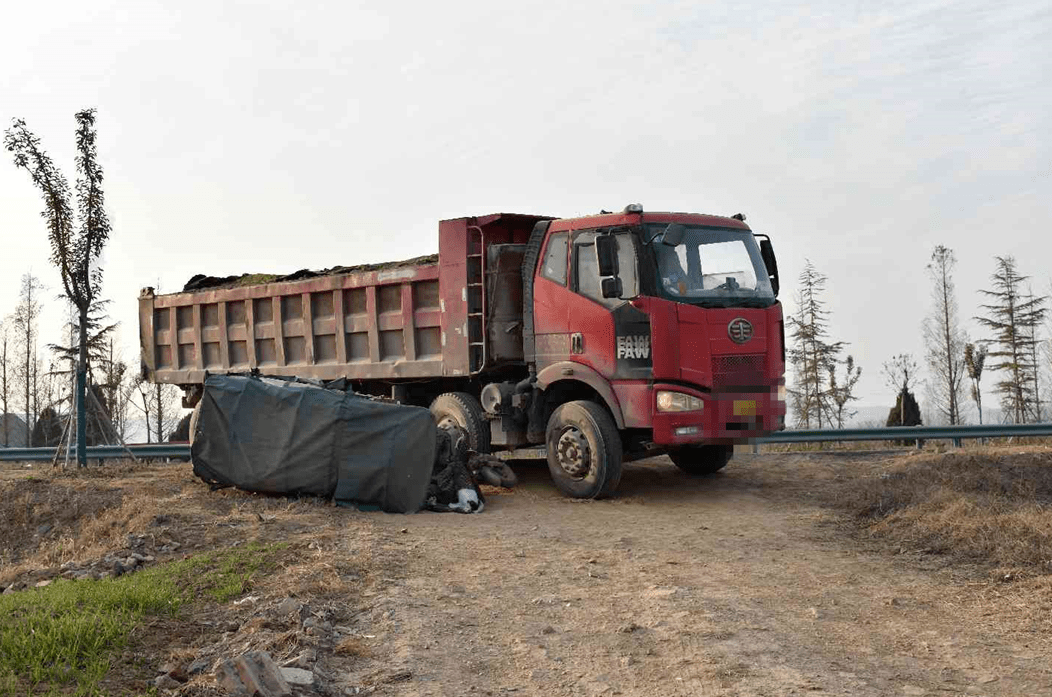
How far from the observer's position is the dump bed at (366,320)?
1215cm

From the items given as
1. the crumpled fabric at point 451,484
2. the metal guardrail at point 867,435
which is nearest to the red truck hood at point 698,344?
the crumpled fabric at point 451,484

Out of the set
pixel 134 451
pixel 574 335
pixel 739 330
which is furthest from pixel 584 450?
pixel 134 451

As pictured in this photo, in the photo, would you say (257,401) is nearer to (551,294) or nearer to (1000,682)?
(551,294)

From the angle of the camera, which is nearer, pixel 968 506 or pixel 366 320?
pixel 968 506

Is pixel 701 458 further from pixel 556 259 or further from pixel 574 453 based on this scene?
pixel 556 259

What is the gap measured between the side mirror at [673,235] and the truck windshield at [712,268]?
0.09 m

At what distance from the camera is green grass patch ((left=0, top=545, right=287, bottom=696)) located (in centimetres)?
536

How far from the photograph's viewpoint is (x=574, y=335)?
36.6 ft

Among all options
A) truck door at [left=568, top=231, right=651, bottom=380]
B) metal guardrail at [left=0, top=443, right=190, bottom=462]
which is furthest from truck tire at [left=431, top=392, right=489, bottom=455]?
metal guardrail at [left=0, top=443, right=190, bottom=462]

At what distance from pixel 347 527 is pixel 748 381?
4545 mm

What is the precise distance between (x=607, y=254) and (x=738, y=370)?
74.8 inches

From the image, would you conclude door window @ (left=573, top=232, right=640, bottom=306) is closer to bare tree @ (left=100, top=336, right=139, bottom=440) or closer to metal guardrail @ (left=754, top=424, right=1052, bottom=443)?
metal guardrail @ (left=754, top=424, right=1052, bottom=443)

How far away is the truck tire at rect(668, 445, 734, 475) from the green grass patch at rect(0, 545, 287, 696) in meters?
6.53

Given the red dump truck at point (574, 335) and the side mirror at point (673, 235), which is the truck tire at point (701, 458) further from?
the side mirror at point (673, 235)
